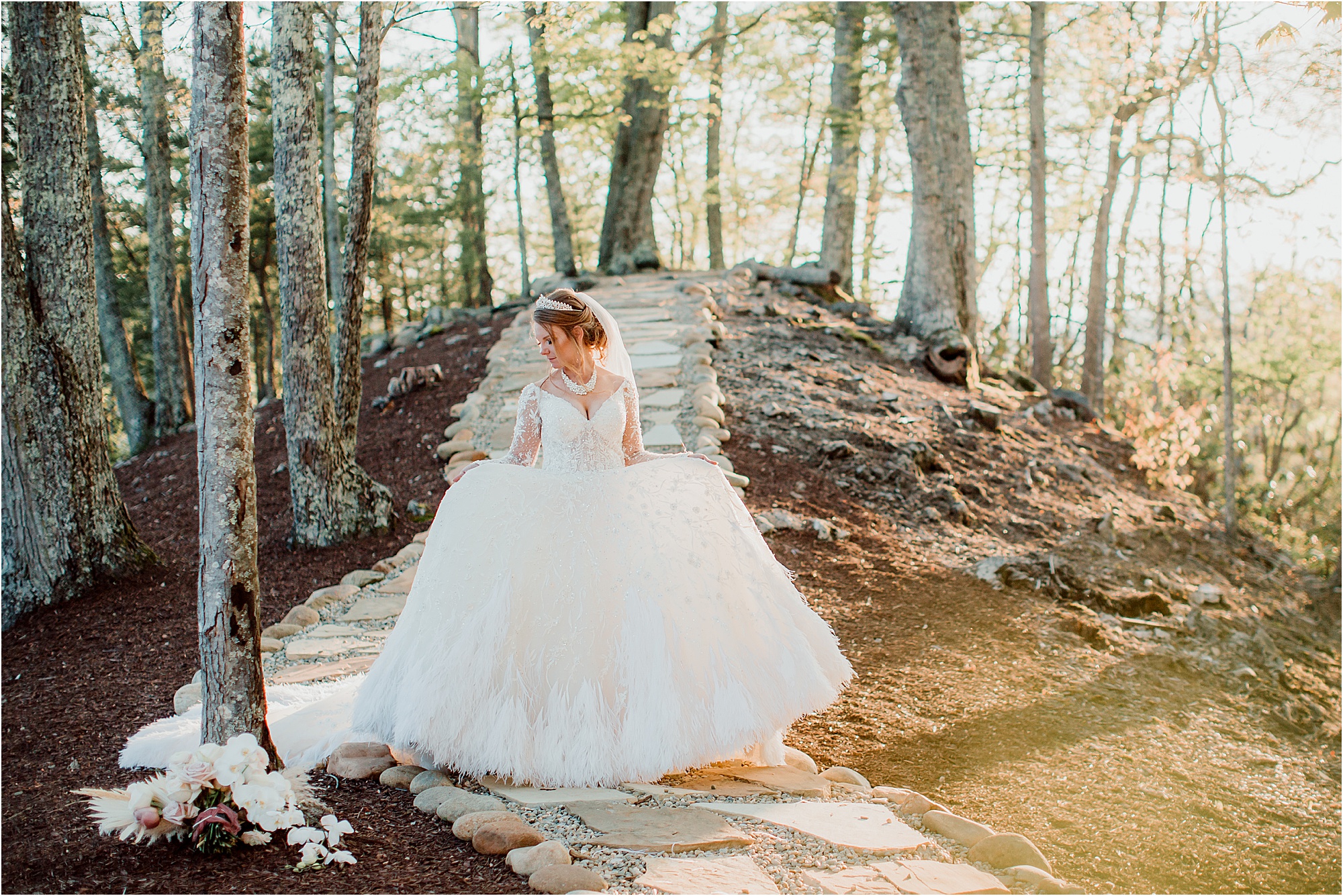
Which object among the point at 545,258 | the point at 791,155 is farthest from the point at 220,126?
the point at 545,258

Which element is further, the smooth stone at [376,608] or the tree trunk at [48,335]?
the smooth stone at [376,608]

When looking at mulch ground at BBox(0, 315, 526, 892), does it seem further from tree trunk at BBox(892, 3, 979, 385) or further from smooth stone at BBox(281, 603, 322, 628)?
tree trunk at BBox(892, 3, 979, 385)

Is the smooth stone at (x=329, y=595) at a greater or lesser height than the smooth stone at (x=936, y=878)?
greater

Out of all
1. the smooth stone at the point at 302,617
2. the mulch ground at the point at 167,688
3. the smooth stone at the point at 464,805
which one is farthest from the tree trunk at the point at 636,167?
the smooth stone at the point at 464,805

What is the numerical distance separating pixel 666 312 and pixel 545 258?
57.8 ft

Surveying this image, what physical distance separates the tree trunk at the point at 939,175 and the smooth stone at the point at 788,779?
7.86m

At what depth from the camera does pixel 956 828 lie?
3125mm

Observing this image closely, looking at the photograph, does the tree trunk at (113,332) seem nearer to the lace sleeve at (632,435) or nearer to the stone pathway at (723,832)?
the stone pathway at (723,832)

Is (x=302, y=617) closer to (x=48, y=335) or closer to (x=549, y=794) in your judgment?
(x=48, y=335)

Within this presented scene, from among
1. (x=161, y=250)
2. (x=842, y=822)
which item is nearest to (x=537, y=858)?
(x=842, y=822)

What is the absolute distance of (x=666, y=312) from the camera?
1074cm

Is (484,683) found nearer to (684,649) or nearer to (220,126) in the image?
(684,649)

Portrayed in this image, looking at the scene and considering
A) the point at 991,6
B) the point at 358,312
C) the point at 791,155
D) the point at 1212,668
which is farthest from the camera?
the point at 791,155

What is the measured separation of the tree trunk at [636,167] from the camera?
1341cm
